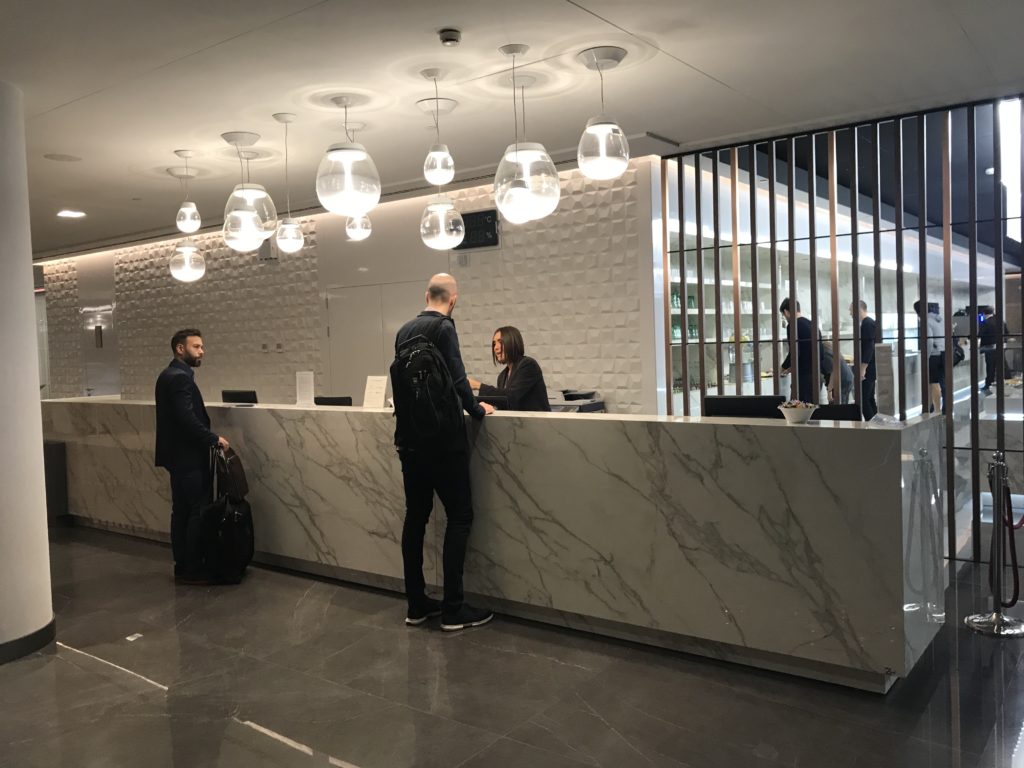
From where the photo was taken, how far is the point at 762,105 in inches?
202

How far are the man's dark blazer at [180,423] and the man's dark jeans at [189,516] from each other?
2.8 inches

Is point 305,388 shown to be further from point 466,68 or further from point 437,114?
point 466,68

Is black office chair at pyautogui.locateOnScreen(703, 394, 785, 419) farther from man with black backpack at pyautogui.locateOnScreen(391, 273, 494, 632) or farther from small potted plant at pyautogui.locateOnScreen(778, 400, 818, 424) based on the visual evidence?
man with black backpack at pyautogui.locateOnScreen(391, 273, 494, 632)

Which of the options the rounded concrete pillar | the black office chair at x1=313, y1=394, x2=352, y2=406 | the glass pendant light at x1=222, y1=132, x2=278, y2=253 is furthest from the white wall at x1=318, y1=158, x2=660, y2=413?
the rounded concrete pillar

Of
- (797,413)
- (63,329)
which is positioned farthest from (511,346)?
(63,329)

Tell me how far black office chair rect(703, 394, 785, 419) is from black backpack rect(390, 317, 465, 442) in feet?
3.88

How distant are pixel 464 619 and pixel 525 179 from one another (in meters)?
2.15

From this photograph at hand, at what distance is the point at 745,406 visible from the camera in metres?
3.71

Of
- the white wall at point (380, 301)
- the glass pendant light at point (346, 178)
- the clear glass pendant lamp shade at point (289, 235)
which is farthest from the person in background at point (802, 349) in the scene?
the clear glass pendant lamp shade at point (289, 235)

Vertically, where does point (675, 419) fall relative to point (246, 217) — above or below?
below

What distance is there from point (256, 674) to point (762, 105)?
170 inches

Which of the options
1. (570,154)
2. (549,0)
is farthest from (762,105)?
(549,0)

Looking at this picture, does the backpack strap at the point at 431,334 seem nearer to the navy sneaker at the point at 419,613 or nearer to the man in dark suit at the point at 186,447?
the navy sneaker at the point at 419,613

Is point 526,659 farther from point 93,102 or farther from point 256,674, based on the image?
point 93,102
